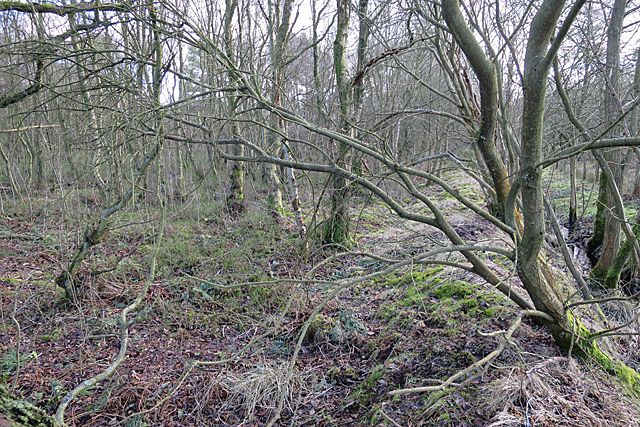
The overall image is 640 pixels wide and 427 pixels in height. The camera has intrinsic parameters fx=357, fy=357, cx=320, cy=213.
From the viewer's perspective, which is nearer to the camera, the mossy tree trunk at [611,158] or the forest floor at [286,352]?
the forest floor at [286,352]

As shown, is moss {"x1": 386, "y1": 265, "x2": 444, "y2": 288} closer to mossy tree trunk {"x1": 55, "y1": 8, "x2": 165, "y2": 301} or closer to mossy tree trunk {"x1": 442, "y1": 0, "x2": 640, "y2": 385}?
mossy tree trunk {"x1": 442, "y1": 0, "x2": 640, "y2": 385}

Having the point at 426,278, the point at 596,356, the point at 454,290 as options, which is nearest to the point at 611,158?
the point at 426,278

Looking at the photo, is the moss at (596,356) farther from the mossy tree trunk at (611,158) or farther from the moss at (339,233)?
the moss at (339,233)

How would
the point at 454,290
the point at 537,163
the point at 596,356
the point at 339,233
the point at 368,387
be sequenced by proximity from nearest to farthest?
the point at 537,163
the point at 596,356
the point at 368,387
the point at 454,290
the point at 339,233

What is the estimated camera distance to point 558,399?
7.70ft

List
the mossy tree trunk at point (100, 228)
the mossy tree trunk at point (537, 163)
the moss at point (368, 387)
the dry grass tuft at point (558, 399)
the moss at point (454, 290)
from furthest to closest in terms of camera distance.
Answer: the mossy tree trunk at point (100, 228) < the moss at point (454, 290) < the moss at point (368, 387) < the dry grass tuft at point (558, 399) < the mossy tree trunk at point (537, 163)

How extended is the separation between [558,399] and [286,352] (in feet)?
8.02

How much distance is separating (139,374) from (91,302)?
160cm

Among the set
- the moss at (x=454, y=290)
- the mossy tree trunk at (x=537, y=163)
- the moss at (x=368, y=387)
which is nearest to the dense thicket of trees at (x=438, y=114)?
the mossy tree trunk at (x=537, y=163)

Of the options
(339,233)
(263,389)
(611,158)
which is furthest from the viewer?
(339,233)

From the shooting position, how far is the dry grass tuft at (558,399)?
2217mm

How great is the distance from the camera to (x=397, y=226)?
7148mm

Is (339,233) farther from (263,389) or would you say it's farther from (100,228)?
(100,228)

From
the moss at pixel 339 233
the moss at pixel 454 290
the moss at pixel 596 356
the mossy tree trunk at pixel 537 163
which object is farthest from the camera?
the moss at pixel 339 233
